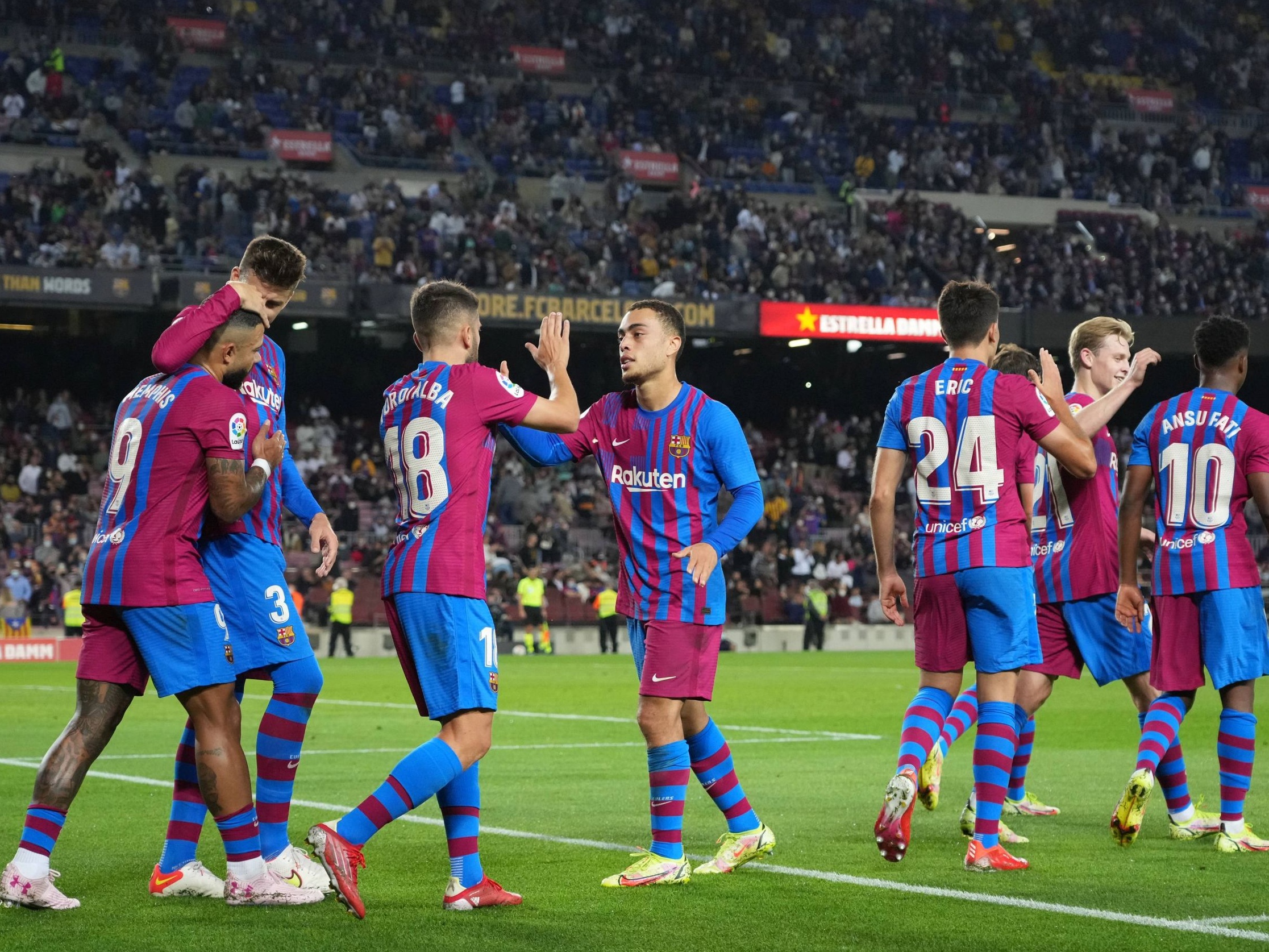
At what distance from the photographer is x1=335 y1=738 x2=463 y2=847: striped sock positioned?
5.36 meters

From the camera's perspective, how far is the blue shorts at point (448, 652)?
5.58m

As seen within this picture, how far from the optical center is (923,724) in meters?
6.54

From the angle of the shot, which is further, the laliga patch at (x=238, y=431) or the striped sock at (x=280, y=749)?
the striped sock at (x=280, y=749)

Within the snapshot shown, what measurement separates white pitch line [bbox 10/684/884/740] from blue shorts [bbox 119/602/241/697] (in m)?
8.19

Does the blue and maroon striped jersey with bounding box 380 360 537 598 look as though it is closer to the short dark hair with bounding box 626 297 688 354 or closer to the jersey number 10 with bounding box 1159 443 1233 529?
the short dark hair with bounding box 626 297 688 354

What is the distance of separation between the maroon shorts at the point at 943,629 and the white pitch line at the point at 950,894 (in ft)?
2.95

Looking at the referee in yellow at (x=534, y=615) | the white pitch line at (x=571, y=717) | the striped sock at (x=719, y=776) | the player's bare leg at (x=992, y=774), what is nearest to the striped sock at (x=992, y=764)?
the player's bare leg at (x=992, y=774)

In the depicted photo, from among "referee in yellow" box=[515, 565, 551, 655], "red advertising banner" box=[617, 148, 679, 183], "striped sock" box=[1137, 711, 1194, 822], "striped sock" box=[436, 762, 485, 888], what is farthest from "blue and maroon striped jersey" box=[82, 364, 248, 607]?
"red advertising banner" box=[617, 148, 679, 183]

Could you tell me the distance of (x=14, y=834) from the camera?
24.5 feet

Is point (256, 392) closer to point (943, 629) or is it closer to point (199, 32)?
point (943, 629)

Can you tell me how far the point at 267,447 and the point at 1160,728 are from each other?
3.94 meters

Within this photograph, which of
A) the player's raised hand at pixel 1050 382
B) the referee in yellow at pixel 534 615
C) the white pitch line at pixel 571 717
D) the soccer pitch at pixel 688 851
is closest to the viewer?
the soccer pitch at pixel 688 851

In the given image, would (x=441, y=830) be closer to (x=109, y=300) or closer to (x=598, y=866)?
(x=598, y=866)

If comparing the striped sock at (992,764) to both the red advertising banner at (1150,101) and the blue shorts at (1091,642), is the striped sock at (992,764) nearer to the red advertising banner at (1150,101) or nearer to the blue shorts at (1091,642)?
the blue shorts at (1091,642)
